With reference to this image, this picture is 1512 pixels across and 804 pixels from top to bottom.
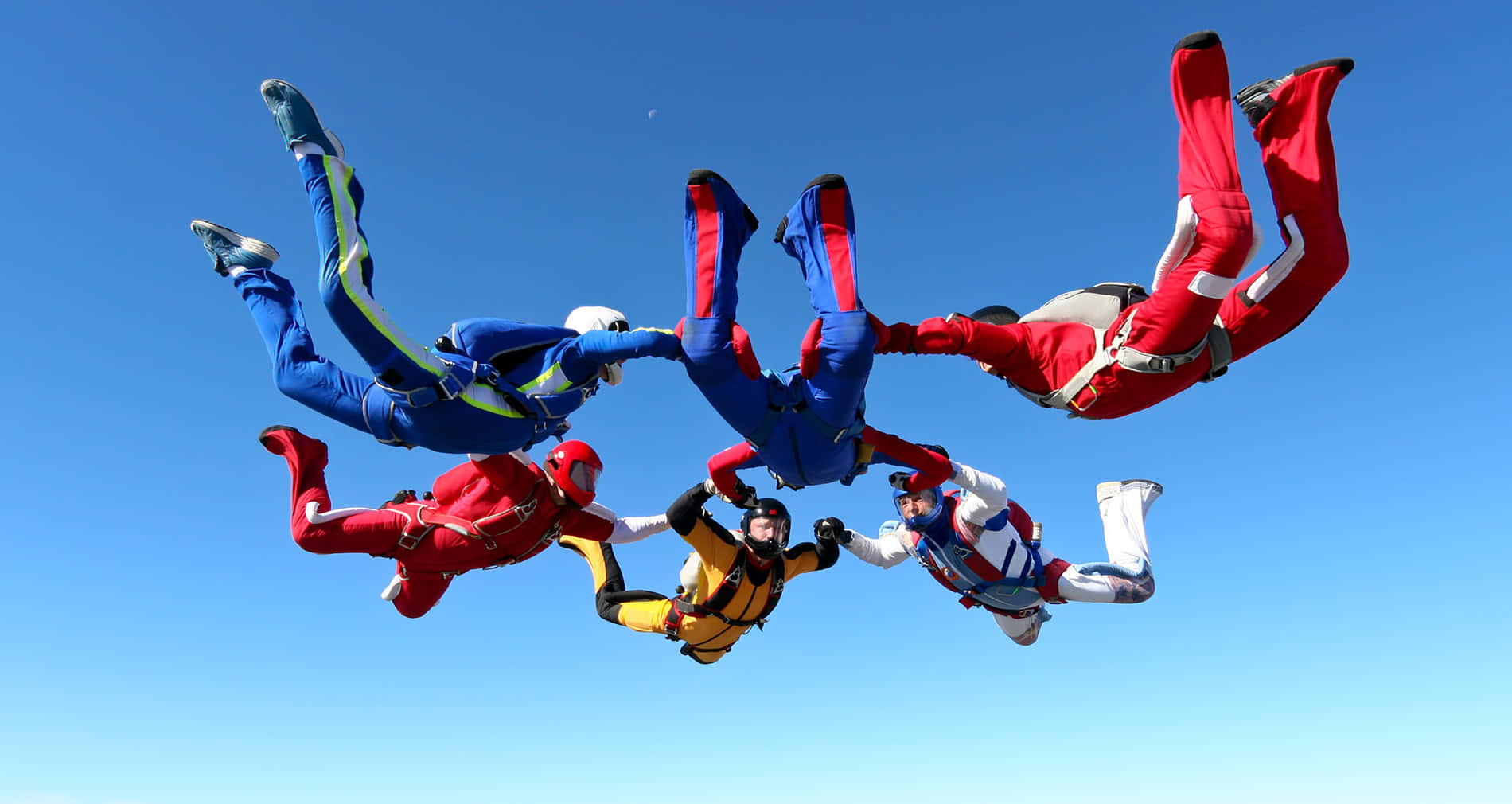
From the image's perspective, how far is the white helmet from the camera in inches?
272

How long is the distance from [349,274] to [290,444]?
363 centimetres

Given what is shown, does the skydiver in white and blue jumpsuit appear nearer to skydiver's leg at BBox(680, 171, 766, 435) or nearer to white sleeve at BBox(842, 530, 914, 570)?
white sleeve at BBox(842, 530, 914, 570)

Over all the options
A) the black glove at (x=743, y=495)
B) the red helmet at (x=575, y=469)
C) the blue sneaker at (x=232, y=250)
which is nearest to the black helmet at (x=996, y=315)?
the black glove at (x=743, y=495)

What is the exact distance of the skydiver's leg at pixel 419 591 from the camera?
30.7 feet

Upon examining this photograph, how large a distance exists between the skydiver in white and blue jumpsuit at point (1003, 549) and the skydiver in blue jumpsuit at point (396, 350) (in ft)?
10.7

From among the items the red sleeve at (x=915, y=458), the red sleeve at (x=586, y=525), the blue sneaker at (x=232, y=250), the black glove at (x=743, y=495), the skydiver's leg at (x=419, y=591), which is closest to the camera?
the blue sneaker at (x=232, y=250)

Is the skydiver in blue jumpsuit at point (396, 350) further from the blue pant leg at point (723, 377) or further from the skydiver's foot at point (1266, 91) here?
the skydiver's foot at point (1266, 91)

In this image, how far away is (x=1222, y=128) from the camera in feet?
18.6

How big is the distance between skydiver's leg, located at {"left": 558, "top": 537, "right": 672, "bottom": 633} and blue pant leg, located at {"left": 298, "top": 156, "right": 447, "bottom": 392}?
4.21 meters

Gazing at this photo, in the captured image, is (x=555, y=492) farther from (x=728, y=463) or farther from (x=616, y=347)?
(x=616, y=347)

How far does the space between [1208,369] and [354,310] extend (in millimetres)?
5699

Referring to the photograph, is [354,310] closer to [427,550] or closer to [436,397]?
Answer: [436,397]

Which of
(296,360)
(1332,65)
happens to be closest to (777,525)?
(296,360)

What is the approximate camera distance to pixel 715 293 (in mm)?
6273
